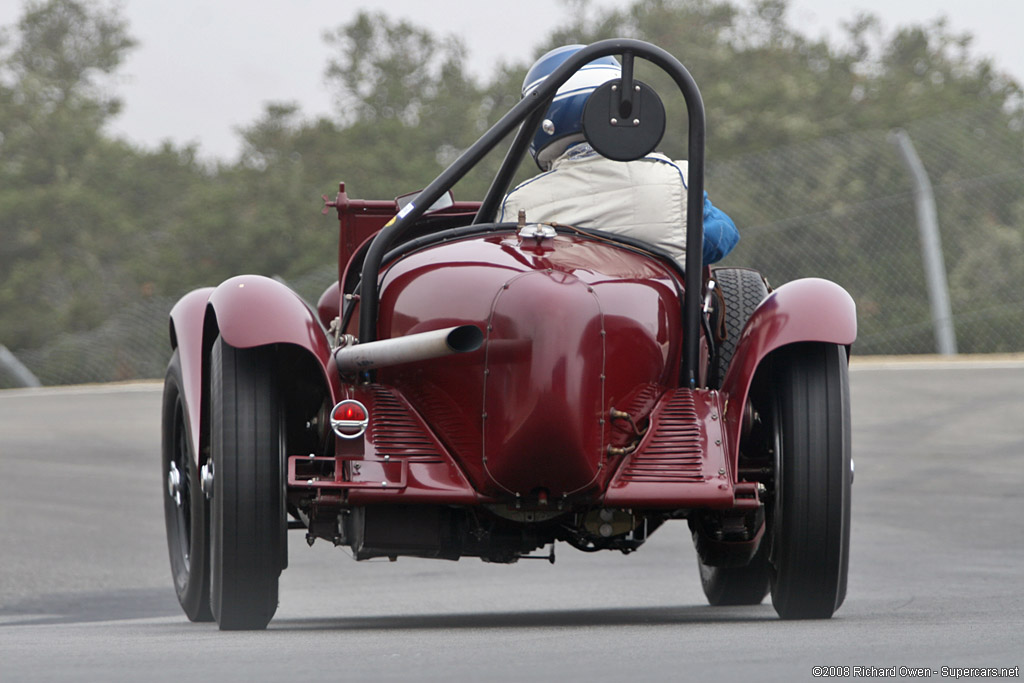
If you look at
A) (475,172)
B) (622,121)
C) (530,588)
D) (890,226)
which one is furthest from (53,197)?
(622,121)

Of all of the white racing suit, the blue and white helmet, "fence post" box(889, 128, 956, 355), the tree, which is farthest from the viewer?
the tree

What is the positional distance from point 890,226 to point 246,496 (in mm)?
12050

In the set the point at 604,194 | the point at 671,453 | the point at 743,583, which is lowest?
the point at 743,583

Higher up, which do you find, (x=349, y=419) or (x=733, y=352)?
(x=733, y=352)

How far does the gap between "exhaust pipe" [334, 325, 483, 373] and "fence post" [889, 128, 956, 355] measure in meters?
11.5

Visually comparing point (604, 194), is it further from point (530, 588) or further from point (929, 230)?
point (929, 230)

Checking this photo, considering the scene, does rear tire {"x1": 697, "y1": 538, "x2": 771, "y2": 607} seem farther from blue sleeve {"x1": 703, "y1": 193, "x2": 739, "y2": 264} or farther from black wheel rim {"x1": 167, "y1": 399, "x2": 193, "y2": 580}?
black wheel rim {"x1": 167, "y1": 399, "x2": 193, "y2": 580}

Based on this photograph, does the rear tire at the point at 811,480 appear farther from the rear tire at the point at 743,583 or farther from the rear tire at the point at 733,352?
the rear tire at the point at 743,583

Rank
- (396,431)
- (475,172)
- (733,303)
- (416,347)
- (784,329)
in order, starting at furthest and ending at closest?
(475,172) < (733,303) < (784,329) < (396,431) < (416,347)

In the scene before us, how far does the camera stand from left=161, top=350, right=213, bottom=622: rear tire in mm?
5062

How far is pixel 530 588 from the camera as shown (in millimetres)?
7562

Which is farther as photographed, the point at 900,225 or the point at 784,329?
the point at 900,225

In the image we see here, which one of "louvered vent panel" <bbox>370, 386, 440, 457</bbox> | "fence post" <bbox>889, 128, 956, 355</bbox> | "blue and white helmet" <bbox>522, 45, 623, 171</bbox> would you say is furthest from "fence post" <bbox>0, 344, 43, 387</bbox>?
"louvered vent panel" <bbox>370, 386, 440, 457</bbox>

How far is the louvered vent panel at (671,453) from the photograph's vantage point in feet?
14.5
